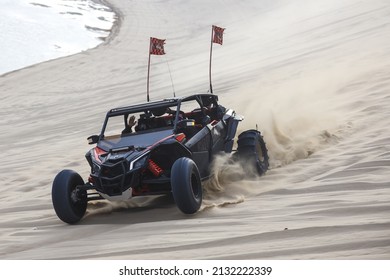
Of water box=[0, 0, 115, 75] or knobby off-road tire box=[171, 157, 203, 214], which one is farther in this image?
water box=[0, 0, 115, 75]

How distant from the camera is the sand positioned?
5768mm

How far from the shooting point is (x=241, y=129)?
1084 centimetres

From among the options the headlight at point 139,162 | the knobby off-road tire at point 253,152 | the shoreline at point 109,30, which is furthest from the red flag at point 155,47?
the shoreline at point 109,30

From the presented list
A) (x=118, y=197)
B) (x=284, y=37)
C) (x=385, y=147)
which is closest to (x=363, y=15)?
(x=284, y=37)

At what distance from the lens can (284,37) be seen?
26.8 metres

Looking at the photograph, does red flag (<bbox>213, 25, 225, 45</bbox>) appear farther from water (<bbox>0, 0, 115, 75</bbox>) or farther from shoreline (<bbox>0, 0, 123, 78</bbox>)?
water (<bbox>0, 0, 115, 75</bbox>)

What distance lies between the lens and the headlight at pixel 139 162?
715 centimetres

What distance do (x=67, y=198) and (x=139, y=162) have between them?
90cm

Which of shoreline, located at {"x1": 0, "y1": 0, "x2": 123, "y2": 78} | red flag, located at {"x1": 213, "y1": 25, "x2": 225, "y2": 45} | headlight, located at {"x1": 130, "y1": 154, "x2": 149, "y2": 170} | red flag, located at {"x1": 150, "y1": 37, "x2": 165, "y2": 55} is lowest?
headlight, located at {"x1": 130, "y1": 154, "x2": 149, "y2": 170}

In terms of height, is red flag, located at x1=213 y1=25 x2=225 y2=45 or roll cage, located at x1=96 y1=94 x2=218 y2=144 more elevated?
red flag, located at x1=213 y1=25 x2=225 y2=45

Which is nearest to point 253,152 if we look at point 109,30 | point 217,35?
point 217,35

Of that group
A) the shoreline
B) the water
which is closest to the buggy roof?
the shoreline

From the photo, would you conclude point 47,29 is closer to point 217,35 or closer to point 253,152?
point 217,35

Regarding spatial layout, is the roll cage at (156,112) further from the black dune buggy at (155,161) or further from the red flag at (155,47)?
the red flag at (155,47)
